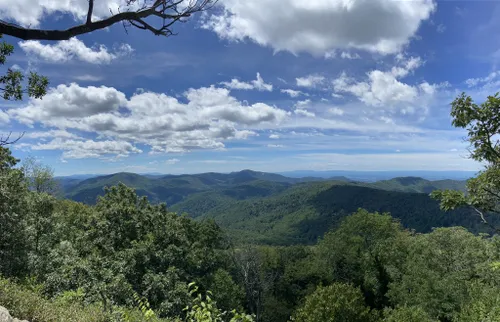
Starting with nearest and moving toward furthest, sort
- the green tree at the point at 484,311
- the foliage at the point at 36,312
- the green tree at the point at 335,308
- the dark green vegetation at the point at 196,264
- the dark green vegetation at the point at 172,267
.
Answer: the foliage at the point at 36,312
the dark green vegetation at the point at 196,264
the dark green vegetation at the point at 172,267
the green tree at the point at 484,311
the green tree at the point at 335,308

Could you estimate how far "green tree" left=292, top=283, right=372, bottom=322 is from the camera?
908 inches

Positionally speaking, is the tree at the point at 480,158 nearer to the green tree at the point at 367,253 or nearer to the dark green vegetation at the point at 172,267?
the dark green vegetation at the point at 172,267

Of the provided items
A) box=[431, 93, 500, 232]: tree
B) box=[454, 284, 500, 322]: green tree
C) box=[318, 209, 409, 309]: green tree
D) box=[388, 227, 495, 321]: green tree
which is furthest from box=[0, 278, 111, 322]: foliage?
box=[318, 209, 409, 309]: green tree

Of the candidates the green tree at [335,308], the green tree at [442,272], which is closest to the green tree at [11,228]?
the green tree at [335,308]

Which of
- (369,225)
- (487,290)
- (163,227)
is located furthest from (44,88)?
(369,225)

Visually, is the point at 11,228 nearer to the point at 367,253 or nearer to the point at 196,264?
the point at 196,264

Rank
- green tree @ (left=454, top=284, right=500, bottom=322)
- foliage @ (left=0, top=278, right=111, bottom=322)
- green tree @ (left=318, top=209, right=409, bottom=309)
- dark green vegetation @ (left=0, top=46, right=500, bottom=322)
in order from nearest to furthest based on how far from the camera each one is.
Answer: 1. foliage @ (left=0, top=278, right=111, bottom=322)
2. dark green vegetation @ (left=0, top=46, right=500, bottom=322)
3. green tree @ (left=454, top=284, right=500, bottom=322)
4. green tree @ (left=318, top=209, right=409, bottom=309)

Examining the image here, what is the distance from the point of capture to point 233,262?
162 ft

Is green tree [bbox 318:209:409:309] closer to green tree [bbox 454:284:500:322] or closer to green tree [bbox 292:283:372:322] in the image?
green tree [bbox 292:283:372:322]

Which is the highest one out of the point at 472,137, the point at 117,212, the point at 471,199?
the point at 472,137

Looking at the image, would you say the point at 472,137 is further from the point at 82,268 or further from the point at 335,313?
the point at 82,268

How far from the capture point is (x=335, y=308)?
23.2 meters

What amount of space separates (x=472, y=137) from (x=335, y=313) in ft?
59.0

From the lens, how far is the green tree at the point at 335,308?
23.1 m
